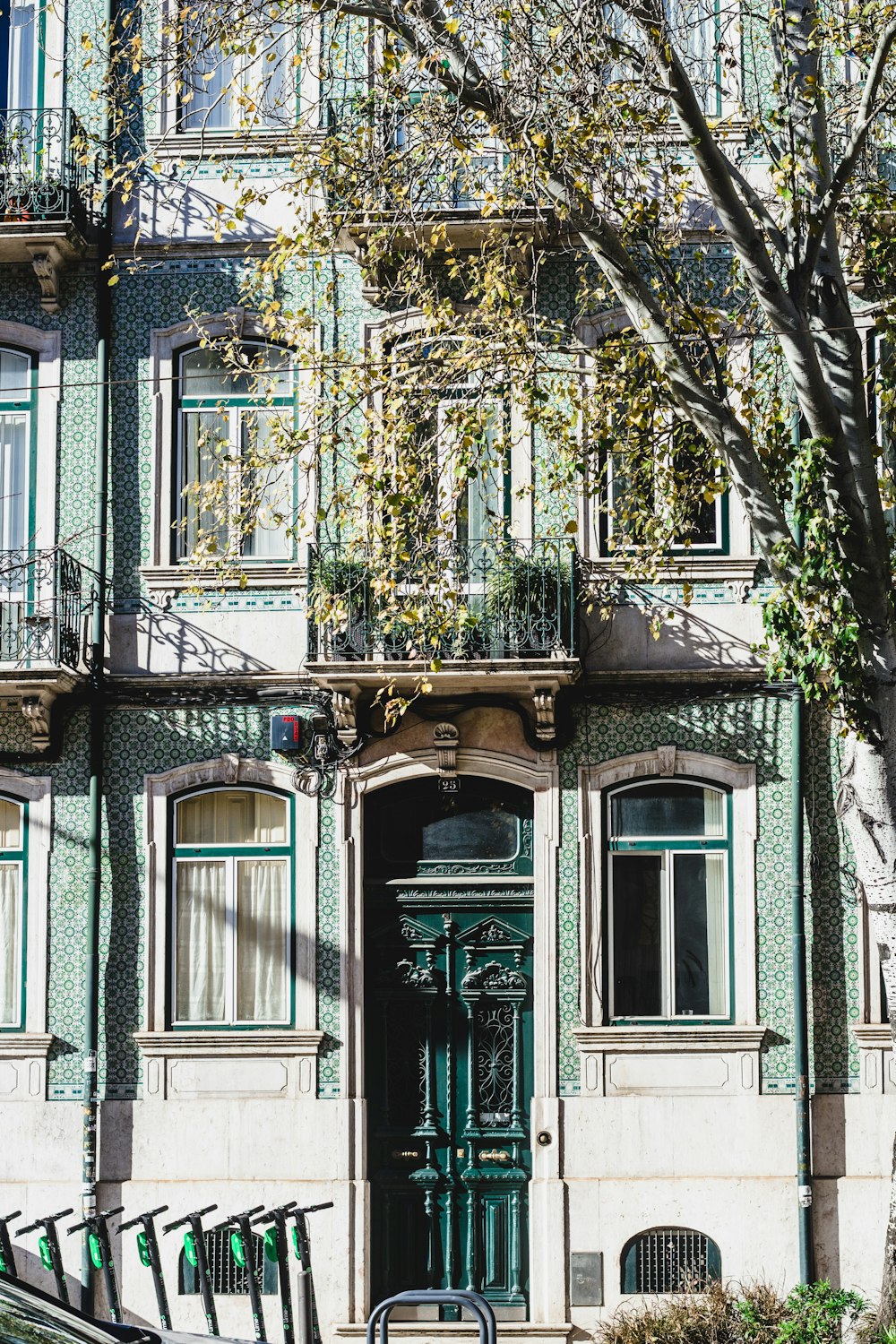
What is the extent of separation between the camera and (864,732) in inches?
408

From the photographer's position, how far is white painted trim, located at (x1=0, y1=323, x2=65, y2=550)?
14.7m

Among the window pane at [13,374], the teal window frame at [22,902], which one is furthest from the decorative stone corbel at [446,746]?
the window pane at [13,374]

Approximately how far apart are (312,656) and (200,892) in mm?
2317

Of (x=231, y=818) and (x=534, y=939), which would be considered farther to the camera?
(x=231, y=818)

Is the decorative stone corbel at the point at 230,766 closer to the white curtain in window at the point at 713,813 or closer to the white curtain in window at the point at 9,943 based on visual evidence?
the white curtain in window at the point at 9,943

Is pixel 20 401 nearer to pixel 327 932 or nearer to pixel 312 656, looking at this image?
pixel 312 656

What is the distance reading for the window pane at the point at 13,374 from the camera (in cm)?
1486

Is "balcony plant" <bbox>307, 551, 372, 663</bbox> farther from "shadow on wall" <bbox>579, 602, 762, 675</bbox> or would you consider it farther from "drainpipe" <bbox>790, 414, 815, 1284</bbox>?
"drainpipe" <bbox>790, 414, 815, 1284</bbox>

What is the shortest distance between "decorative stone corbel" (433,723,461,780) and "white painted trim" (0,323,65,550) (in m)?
3.84

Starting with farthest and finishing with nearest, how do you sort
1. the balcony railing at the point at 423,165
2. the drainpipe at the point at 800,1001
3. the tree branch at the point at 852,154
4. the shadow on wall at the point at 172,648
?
the shadow on wall at the point at 172,648 < the drainpipe at the point at 800,1001 < the balcony railing at the point at 423,165 < the tree branch at the point at 852,154

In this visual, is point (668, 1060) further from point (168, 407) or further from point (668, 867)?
point (168, 407)

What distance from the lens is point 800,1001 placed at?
13688mm

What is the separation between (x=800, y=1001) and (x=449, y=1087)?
2999mm

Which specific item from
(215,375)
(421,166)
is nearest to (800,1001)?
(421,166)
